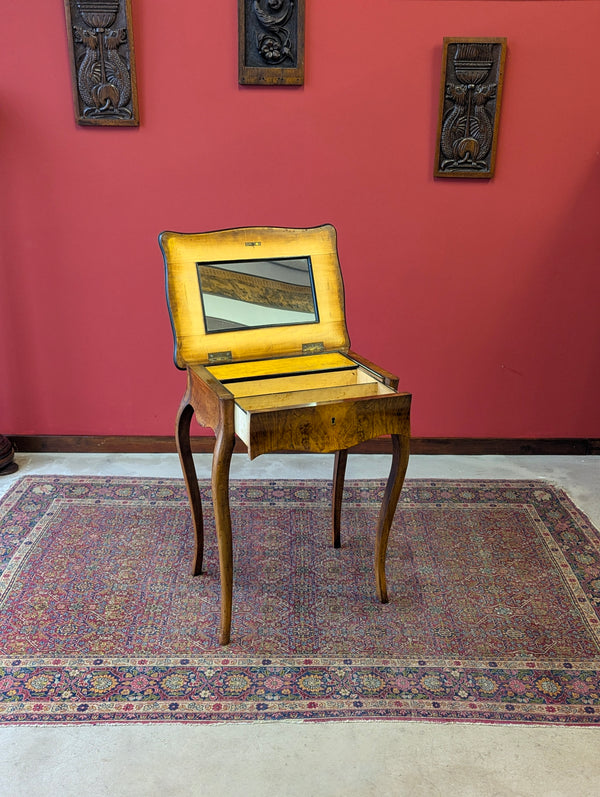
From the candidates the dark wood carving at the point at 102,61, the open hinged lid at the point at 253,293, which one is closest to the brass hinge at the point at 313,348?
the open hinged lid at the point at 253,293

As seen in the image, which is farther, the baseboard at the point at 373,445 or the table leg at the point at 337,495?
the baseboard at the point at 373,445

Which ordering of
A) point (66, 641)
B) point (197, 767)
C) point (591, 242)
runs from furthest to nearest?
point (591, 242), point (66, 641), point (197, 767)

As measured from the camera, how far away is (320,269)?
2.54 m

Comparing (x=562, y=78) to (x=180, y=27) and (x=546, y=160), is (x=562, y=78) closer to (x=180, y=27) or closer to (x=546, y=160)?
(x=546, y=160)

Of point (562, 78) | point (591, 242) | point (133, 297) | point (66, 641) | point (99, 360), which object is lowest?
point (66, 641)

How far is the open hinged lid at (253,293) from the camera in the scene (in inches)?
93.4

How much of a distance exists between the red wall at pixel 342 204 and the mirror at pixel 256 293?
102 centimetres

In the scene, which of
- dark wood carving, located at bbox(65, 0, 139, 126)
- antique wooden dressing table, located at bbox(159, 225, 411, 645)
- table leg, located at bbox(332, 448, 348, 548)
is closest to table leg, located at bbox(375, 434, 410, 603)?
Result: antique wooden dressing table, located at bbox(159, 225, 411, 645)

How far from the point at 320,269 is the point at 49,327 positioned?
167 cm

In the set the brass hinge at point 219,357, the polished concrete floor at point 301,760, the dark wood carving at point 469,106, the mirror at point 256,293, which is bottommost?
the polished concrete floor at point 301,760

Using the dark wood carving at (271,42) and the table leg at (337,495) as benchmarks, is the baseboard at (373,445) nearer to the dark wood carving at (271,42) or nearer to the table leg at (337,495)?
the table leg at (337,495)

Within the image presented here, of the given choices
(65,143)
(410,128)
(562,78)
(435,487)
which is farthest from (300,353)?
(562,78)

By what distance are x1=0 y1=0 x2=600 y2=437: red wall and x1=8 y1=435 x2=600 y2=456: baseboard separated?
54 mm

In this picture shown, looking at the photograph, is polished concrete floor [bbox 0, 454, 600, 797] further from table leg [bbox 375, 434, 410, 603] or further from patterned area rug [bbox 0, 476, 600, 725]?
table leg [bbox 375, 434, 410, 603]
